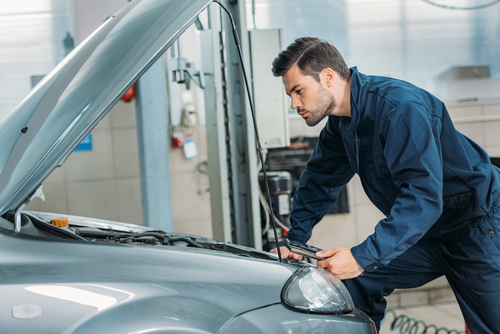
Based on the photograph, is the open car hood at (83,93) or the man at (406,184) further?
the man at (406,184)

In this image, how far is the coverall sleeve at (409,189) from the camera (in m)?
1.21

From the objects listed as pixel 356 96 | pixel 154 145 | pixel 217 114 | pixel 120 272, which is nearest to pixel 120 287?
pixel 120 272

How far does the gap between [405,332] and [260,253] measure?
2.37m

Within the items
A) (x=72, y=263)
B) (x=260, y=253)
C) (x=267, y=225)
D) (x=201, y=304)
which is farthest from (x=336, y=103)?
(x=267, y=225)

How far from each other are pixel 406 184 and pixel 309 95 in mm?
462

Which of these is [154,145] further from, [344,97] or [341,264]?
[341,264]

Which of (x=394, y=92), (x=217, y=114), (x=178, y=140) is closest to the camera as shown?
(x=394, y=92)

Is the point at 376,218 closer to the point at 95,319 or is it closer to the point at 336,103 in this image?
the point at 336,103

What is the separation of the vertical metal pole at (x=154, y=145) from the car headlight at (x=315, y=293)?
2.20 metres

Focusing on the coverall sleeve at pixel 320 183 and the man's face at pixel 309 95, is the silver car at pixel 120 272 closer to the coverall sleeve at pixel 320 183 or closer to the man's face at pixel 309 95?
the man's face at pixel 309 95

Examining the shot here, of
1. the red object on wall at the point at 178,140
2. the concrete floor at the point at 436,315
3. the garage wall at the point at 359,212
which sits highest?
the red object on wall at the point at 178,140

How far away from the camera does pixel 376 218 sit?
4.06m

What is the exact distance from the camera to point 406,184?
1.29 metres

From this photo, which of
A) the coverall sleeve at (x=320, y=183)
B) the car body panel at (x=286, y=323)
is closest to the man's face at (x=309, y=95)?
the coverall sleeve at (x=320, y=183)
